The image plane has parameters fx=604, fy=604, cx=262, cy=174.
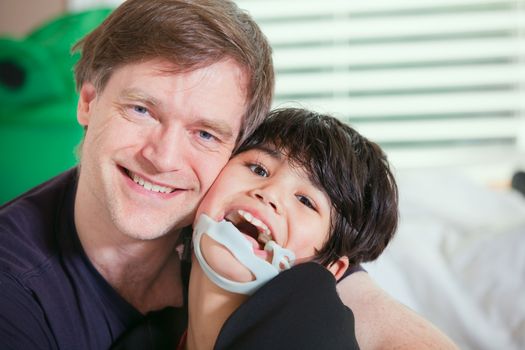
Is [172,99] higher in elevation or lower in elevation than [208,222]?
higher

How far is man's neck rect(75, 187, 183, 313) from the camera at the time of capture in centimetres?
134

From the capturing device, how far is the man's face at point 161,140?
117 cm

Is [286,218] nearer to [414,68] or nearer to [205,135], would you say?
[205,135]

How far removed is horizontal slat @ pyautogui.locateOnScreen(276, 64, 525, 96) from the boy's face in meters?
2.37

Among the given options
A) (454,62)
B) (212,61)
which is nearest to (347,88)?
(454,62)

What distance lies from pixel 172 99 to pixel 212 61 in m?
0.11

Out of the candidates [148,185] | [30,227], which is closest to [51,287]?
[30,227]

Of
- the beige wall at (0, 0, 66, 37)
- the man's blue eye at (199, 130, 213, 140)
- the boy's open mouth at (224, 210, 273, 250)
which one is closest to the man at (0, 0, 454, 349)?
the man's blue eye at (199, 130, 213, 140)

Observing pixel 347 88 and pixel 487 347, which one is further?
pixel 347 88

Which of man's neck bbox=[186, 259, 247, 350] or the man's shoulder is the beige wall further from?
man's neck bbox=[186, 259, 247, 350]

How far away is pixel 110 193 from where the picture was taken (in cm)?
122

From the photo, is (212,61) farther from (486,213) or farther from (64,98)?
(486,213)

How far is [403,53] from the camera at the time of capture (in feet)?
11.4

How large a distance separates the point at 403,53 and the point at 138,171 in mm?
2600
